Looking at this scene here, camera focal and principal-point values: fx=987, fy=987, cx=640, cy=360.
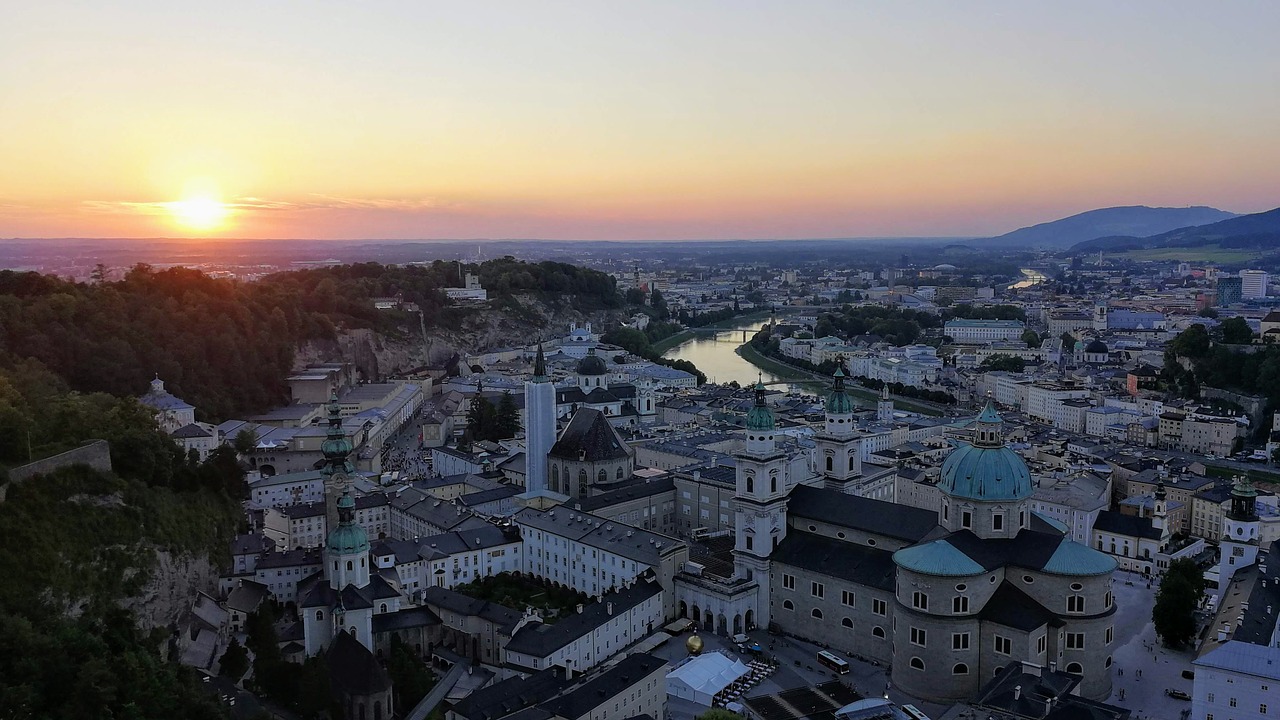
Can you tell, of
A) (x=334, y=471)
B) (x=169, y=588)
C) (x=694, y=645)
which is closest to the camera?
(x=694, y=645)

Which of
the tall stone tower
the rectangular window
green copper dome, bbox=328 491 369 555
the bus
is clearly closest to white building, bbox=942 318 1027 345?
the bus

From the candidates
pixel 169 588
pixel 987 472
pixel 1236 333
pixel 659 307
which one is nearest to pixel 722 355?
pixel 659 307

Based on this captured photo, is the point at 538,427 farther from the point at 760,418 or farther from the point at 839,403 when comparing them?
the point at 760,418

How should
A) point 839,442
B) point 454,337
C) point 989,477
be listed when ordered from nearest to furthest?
1. point 989,477
2. point 839,442
3. point 454,337

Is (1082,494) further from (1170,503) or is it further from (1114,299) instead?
(1114,299)

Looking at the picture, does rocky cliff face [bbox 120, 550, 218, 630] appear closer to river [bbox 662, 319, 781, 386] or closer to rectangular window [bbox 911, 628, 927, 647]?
rectangular window [bbox 911, 628, 927, 647]

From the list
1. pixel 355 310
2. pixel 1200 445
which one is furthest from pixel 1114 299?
pixel 355 310
